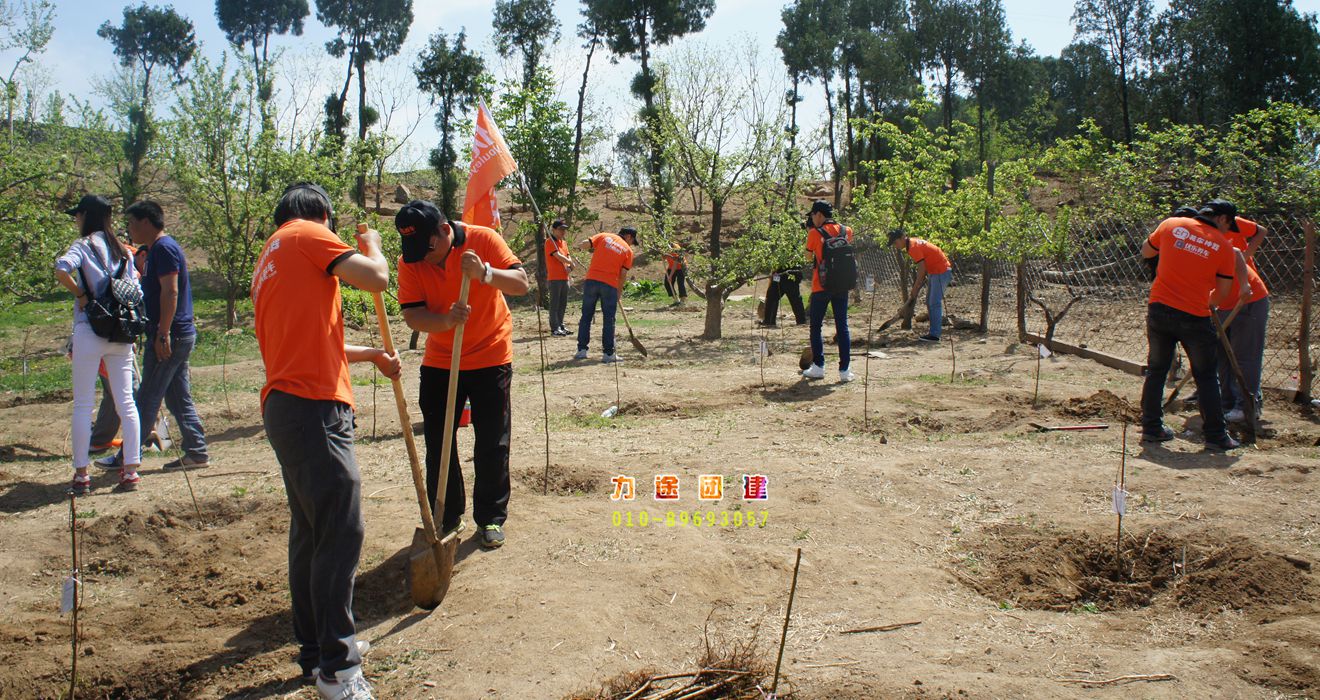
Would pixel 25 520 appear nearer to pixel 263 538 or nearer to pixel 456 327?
pixel 263 538

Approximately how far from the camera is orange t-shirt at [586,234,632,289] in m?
10.4

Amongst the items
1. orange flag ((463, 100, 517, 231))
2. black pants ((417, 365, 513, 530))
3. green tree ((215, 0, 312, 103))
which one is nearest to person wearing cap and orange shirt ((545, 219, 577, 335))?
orange flag ((463, 100, 517, 231))

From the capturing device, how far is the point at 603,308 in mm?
10336

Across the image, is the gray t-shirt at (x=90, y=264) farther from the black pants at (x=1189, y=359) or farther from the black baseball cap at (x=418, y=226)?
the black pants at (x=1189, y=359)

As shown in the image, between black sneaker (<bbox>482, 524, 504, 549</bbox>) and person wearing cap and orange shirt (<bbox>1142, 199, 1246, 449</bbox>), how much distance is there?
457 centimetres

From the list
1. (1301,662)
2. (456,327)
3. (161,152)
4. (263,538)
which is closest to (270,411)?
(456,327)

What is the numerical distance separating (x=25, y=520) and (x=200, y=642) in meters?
2.40

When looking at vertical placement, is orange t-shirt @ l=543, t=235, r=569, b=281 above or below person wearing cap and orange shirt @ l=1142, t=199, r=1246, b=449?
above

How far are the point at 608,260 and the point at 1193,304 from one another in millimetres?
6343

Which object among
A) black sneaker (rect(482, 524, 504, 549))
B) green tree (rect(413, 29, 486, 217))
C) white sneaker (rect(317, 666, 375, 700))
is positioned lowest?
white sneaker (rect(317, 666, 375, 700))

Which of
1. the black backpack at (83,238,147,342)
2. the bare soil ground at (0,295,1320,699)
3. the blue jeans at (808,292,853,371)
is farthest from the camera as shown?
the blue jeans at (808,292,853,371)

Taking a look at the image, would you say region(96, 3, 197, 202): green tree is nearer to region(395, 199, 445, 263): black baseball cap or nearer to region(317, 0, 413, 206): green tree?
region(317, 0, 413, 206): green tree

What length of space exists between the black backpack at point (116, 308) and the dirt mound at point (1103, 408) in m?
6.86

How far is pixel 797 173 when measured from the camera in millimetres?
13812
